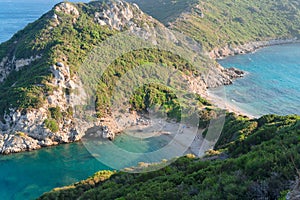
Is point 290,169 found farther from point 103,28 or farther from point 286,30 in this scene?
point 286,30

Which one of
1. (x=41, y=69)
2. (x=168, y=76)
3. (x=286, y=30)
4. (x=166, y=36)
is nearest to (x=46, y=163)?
(x=41, y=69)

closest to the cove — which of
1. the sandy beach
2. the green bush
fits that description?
the green bush

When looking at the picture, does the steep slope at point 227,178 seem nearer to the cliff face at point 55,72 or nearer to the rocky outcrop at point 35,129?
the rocky outcrop at point 35,129

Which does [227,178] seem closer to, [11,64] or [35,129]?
[35,129]

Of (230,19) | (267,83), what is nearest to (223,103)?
(267,83)

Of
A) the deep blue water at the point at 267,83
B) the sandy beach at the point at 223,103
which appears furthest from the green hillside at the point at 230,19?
the sandy beach at the point at 223,103

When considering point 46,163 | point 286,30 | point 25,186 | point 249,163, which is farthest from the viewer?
point 286,30

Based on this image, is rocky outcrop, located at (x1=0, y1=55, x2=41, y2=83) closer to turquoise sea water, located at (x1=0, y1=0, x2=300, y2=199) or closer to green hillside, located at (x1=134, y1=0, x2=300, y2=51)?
turquoise sea water, located at (x1=0, y1=0, x2=300, y2=199)

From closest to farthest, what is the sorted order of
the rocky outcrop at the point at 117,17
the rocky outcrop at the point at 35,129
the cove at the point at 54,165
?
the cove at the point at 54,165 < the rocky outcrop at the point at 35,129 < the rocky outcrop at the point at 117,17
